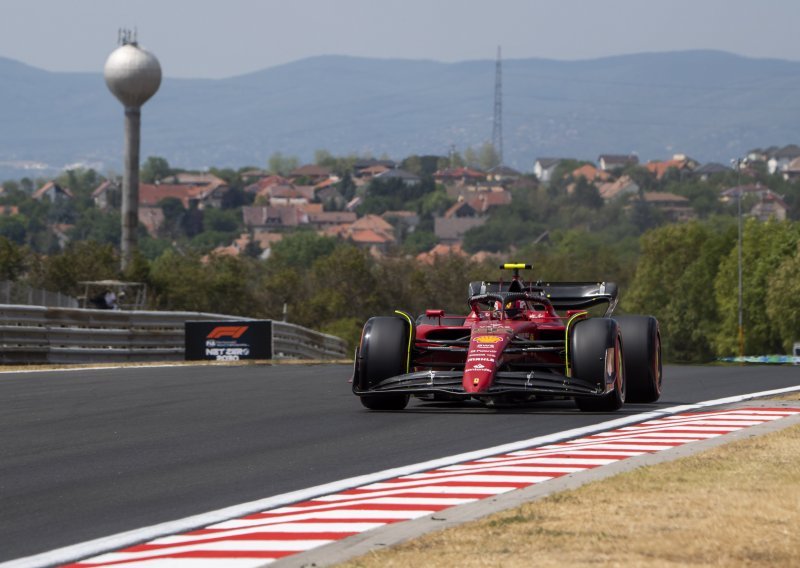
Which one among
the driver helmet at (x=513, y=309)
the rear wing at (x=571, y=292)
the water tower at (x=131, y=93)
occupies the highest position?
the water tower at (x=131, y=93)

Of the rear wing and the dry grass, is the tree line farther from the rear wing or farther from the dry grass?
the dry grass

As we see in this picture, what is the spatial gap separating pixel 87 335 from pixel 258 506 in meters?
19.5

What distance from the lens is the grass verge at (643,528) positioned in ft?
23.2

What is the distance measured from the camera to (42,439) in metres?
12.6

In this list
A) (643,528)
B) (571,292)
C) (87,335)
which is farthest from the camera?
(87,335)

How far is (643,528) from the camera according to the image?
25.8 feet

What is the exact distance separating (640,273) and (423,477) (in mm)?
111837

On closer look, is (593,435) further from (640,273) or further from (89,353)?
(640,273)

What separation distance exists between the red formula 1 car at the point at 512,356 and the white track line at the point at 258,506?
0.79 m

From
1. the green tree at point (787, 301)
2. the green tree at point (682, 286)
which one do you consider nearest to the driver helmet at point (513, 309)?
the green tree at point (787, 301)

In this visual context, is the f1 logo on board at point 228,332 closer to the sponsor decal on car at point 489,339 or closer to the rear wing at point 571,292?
the rear wing at point 571,292

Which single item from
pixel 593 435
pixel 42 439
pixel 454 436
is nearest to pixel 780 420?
pixel 593 435

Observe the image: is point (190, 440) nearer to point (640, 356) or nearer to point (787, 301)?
point (640, 356)

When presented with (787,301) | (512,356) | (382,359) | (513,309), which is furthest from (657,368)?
(787,301)
